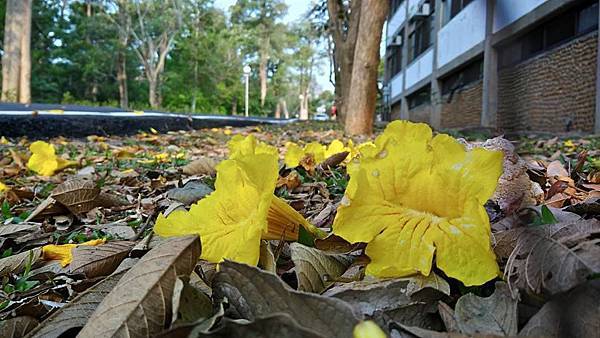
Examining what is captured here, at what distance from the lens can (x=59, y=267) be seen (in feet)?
3.27

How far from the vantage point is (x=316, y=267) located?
2.24ft

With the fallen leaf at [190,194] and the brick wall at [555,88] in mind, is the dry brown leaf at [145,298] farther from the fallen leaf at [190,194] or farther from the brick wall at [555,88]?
the brick wall at [555,88]

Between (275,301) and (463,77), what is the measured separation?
1384 cm

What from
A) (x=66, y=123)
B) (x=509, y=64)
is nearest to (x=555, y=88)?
(x=509, y=64)

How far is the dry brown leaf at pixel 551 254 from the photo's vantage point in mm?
503

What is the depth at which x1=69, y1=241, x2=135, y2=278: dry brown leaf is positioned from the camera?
0.84m

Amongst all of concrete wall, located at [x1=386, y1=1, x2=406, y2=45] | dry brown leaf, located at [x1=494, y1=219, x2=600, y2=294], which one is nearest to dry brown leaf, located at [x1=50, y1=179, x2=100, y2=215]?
dry brown leaf, located at [x1=494, y1=219, x2=600, y2=294]

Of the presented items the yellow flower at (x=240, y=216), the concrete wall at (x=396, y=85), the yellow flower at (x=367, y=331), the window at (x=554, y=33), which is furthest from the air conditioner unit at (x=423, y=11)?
the yellow flower at (x=367, y=331)

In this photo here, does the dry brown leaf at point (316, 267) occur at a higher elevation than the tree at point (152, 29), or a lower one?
lower

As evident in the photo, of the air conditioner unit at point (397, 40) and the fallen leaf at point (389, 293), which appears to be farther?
the air conditioner unit at point (397, 40)

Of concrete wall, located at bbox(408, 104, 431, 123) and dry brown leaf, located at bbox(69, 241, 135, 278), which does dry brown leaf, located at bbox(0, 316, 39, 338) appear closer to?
dry brown leaf, located at bbox(69, 241, 135, 278)

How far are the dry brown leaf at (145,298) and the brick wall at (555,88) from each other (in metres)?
6.64

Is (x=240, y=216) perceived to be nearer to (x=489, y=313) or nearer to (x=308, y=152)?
(x=489, y=313)

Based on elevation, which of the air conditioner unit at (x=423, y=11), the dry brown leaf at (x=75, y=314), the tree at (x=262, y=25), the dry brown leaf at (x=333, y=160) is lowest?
the dry brown leaf at (x=75, y=314)
